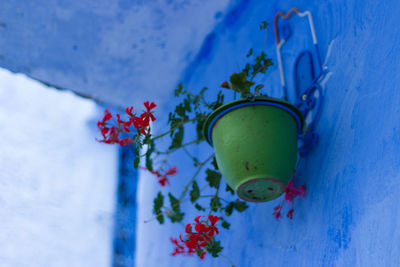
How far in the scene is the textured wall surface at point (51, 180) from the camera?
5.56 feet

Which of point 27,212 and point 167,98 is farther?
point 167,98

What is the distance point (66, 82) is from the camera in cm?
212

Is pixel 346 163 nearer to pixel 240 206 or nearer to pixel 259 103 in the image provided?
pixel 259 103

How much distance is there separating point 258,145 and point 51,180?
127cm

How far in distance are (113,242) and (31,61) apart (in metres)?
0.98

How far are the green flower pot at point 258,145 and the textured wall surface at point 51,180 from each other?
1.07m

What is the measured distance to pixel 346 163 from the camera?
0.97 metres

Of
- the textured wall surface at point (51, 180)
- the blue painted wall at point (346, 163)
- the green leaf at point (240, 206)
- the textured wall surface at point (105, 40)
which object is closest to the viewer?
the blue painted wall at point (346, 163)

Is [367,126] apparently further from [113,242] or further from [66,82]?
[66,82]

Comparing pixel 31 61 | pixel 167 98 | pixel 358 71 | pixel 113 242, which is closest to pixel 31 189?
pixel 113 242

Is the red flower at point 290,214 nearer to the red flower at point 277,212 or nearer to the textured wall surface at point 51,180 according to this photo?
the red flower at point 277,212

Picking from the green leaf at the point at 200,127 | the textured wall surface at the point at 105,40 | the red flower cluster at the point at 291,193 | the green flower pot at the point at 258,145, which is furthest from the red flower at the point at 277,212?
the textured wall surface at the point at 105,40

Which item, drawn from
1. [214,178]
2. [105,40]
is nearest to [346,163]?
[214,178]

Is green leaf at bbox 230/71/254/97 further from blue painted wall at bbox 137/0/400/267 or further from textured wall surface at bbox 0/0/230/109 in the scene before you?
textured wall surface at bbox 0/0/230/109
